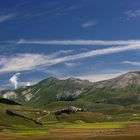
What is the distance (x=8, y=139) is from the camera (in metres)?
130

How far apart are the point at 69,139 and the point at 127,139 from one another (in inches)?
790

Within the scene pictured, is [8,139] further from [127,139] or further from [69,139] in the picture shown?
[127,139]

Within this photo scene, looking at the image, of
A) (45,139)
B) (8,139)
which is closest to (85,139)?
(45,139)

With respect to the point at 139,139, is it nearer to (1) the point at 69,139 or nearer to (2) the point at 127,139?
(2) the point at 127,139

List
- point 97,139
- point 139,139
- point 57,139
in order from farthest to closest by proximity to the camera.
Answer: point 57,139, point 97,139, point 139,139

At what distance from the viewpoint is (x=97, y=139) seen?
4604 inches

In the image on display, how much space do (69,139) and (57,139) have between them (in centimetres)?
443

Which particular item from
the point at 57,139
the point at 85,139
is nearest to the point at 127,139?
the point at 85,139


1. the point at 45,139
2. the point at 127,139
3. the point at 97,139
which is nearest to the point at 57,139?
the point at 45,139

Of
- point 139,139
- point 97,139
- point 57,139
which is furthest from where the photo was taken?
point 57,139

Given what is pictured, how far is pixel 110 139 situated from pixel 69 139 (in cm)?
1475

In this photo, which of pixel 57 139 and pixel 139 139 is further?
pixel 57 139

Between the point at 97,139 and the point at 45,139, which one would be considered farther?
the point at 45,139

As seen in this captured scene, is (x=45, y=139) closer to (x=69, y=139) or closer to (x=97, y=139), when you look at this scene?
(x=69, y=139)
